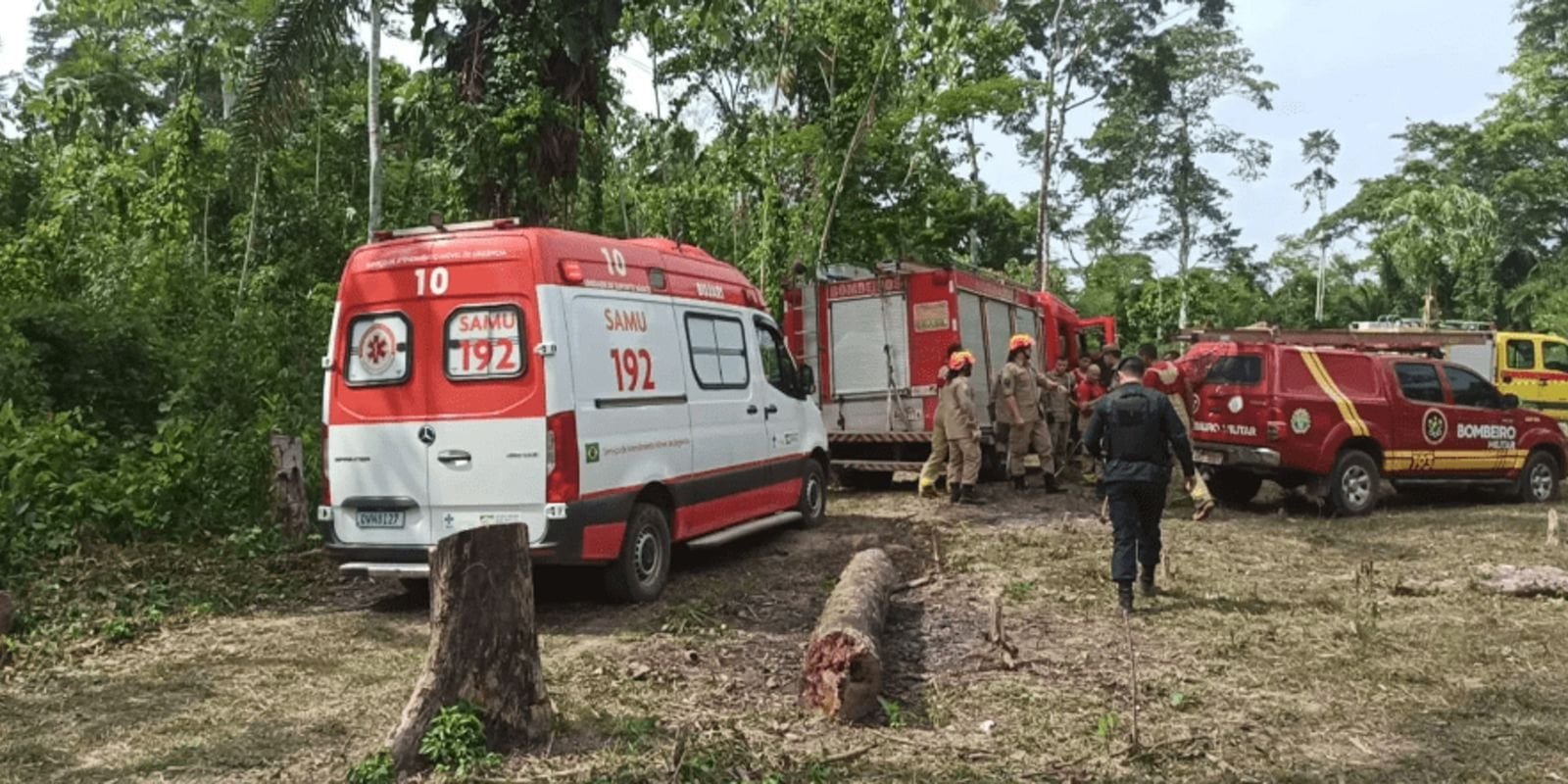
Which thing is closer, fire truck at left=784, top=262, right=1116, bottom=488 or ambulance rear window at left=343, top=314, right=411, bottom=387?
ambulance rear window at left=343, top=314, right=411, bottom=387

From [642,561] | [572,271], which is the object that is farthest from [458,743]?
[572,271]

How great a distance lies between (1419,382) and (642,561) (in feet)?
29.0

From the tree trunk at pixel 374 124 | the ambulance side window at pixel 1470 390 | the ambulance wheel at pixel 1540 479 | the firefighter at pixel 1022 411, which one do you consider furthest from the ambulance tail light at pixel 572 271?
the ambulance wheel at pixel 1540 479

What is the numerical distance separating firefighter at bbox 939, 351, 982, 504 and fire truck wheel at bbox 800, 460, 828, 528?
1910 mm

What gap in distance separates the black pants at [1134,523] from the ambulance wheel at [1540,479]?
26.0 ft

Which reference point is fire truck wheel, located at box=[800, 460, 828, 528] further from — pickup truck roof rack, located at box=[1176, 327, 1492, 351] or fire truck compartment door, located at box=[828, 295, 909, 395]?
pickup truck roof rack, located at box=[1176, 327, 1492, 351]

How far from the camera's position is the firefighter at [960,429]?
1235 centimetres

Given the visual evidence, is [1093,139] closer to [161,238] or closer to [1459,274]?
[1459,274]

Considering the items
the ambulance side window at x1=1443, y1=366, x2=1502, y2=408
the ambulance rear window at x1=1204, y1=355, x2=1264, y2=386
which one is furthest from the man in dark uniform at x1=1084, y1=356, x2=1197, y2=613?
the ambulance side window at x1=1443, y1=366, x2=1502, y2=408

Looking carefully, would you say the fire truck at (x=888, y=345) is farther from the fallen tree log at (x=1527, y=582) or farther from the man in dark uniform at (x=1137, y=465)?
the fallen tree log at (x=1527, y=582)

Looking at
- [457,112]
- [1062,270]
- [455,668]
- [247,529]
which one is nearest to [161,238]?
[457,112]

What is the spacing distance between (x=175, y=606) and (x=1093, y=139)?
37.5 m

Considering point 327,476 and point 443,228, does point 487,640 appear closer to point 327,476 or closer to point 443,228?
point 327,476

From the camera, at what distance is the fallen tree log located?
25.7ft
